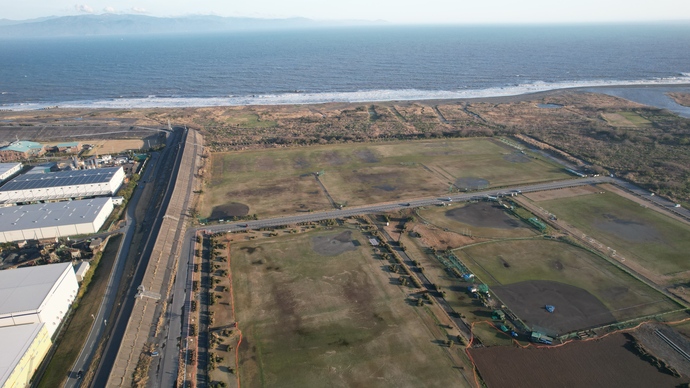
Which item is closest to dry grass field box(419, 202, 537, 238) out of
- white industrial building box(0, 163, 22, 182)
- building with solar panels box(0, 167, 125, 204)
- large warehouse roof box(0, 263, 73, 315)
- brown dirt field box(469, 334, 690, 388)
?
brown dirt field box(469, 334, 690, 388)

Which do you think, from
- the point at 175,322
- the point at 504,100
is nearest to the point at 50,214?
the point at 175,322

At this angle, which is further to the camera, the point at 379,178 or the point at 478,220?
the point at 379,178

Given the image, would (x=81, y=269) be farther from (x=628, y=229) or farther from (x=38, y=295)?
(x=628, y=229)

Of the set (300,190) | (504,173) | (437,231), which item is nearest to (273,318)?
(437,231)

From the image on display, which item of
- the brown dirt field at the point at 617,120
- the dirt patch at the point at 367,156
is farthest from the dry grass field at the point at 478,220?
the brown dirt field at the point at 617,120

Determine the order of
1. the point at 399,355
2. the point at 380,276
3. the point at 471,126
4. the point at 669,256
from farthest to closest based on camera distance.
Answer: the point at 471,126 → the point at 669,256 → the point at 380,276 → the point at 399,355

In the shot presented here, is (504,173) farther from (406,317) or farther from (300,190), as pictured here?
(406,317)

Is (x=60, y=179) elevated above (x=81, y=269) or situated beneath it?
elevated above
